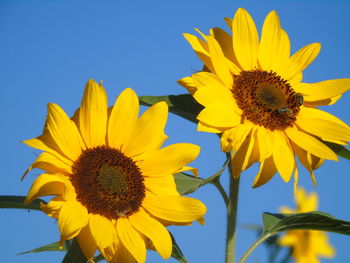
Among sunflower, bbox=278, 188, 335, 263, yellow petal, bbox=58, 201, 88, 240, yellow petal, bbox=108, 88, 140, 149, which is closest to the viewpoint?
yellow petal, bbox=58, 201, 88, 240

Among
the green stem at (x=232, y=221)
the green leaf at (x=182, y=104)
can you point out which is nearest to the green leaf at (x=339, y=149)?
the green stem at (x=232, y=221)

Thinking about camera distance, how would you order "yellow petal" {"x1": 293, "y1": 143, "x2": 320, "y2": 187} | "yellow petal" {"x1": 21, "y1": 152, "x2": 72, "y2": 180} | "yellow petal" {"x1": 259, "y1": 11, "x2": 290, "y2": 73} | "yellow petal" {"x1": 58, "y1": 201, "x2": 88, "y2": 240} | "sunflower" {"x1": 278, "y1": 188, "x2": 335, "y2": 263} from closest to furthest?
"yellow petal" {"x1": 58, "y1": 201, "x2": 88, "y2": 240} < "yellow petal" {"x1": 21, "y1": 152, "x2": 72, "y2": 180} < "yellow petal" {"x1": 293, "y1": 143, "x2": 320, "y2": 187} < "yellow petal" {"x1": 259, "y1": 11, "x2": 290, "y2": 73} < "sunflower" {"x1": 278, "y1": 188, "x2": 335, "y2": 263}

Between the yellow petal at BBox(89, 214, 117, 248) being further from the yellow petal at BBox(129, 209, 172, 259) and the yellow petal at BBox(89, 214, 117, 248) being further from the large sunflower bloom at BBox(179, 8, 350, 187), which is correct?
the large sunflower bloom at BBox(179, 8, 350, 187)

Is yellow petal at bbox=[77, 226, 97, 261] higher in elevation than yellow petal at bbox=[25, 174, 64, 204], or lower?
lower

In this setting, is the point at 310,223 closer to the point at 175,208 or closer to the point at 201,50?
the point at 175,208

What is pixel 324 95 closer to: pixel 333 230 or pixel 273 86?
pixel 273 86

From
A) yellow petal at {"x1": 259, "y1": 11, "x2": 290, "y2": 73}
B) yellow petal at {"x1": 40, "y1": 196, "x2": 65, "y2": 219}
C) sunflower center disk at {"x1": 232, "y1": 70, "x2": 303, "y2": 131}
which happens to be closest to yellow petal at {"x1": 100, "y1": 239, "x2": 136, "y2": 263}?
yellow petal at {"x1": 40, "y1": 196, "x2": 65, "y2": 219}

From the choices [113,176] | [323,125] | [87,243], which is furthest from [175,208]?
[323,125]
